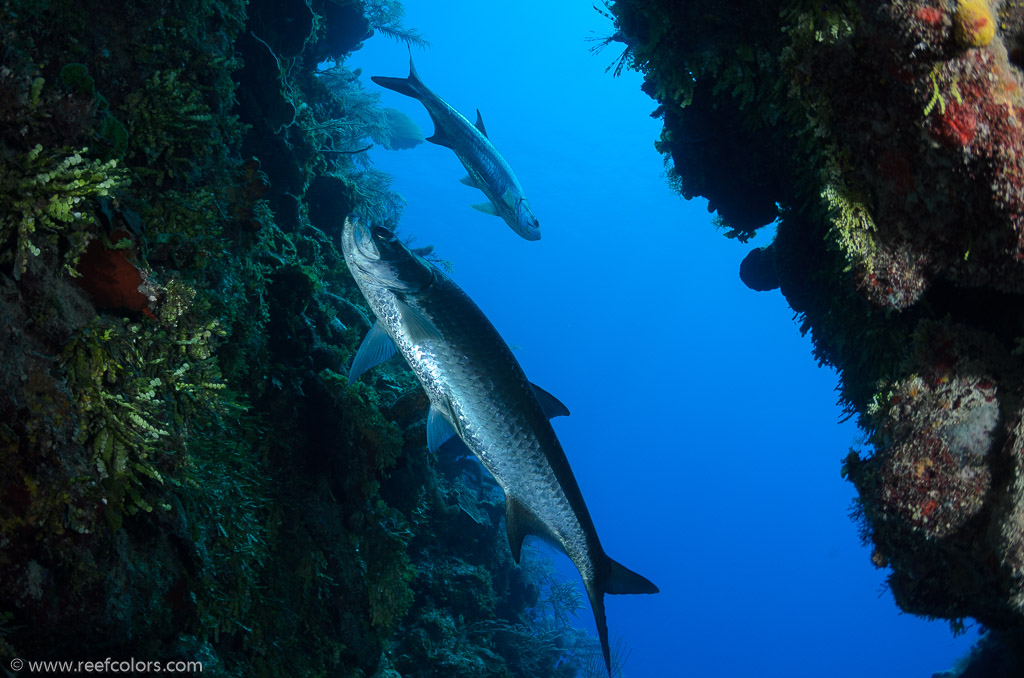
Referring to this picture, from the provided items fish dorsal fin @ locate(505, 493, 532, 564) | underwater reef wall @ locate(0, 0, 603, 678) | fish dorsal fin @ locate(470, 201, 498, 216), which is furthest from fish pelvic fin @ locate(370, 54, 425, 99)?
fish dorsal fin @ locate(505, 493, 532, 564)

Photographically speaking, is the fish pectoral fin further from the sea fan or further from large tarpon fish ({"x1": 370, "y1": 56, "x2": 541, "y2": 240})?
the sea fan

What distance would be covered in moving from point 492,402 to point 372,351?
1132mm

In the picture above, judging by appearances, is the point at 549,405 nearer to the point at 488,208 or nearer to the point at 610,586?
the point at 610,586

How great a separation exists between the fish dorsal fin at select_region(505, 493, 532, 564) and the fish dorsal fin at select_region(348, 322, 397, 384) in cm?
152

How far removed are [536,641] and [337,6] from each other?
14370mm

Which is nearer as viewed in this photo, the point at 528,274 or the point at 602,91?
the point at 602,91

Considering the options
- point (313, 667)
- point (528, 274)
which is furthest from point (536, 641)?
point (528, 274)

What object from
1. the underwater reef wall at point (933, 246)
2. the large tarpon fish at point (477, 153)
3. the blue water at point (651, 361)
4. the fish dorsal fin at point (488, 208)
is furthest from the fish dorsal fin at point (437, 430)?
the blue water at point (651, 361)

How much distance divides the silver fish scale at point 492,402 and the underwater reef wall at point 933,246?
1906mm

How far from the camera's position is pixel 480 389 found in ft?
11.2

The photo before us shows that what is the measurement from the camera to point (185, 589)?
264cm

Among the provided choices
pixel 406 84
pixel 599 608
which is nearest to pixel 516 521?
pixel 599 608

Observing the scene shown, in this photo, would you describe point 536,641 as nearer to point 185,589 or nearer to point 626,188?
point 185,589

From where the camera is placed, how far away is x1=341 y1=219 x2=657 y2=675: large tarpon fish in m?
3.44
